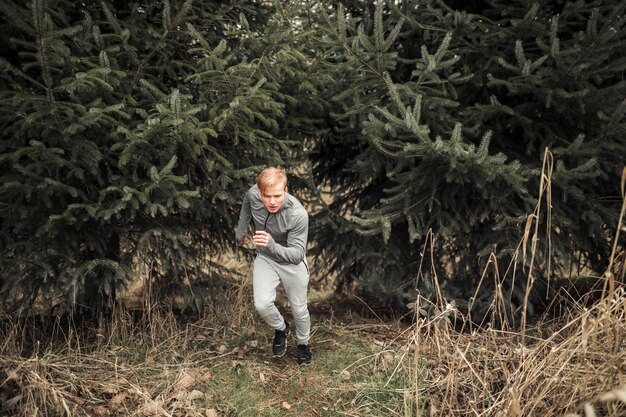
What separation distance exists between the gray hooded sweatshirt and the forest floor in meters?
0.96

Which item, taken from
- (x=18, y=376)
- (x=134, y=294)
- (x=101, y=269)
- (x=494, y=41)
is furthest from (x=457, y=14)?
(x=134, y=294)

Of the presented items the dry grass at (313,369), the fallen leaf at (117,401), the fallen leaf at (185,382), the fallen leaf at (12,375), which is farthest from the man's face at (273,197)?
the fallen leaf at (12,375)

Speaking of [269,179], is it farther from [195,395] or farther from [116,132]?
[195,395]

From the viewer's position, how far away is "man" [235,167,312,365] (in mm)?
3877

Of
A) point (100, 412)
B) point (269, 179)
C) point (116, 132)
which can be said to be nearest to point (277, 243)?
point (269, 179)

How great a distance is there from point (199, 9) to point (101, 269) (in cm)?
242

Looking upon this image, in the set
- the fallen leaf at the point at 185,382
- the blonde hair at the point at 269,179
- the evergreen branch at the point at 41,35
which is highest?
the evergreen branch at the point at 41,35

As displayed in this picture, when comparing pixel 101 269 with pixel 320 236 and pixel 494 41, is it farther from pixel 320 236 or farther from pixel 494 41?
pixel 494 41

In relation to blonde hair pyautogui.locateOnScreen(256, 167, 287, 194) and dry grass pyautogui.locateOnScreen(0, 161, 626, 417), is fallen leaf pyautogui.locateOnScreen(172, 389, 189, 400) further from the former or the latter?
blonde hair pyautogui.locateOnScreen(256, 167, 287, 194)

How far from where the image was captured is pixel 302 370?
4395 mm

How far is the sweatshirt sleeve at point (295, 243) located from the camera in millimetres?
4008

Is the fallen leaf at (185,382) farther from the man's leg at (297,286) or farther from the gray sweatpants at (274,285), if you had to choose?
the man's leg at (297,286)

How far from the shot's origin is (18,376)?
11.8 feet

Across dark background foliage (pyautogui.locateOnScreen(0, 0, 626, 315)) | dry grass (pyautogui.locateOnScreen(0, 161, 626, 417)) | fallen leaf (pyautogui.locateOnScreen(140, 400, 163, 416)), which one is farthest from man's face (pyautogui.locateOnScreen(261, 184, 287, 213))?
fallen leaf (pyautogui.locateOnScreen(140, 400, 163, 416))
